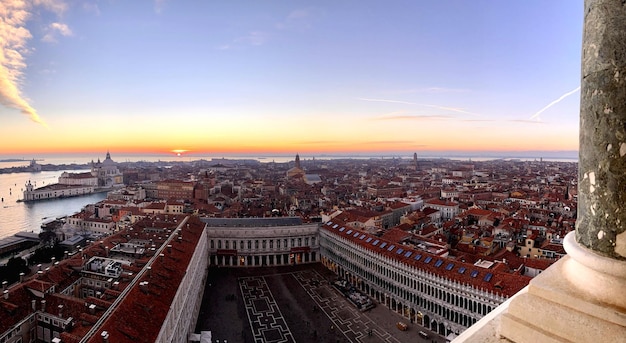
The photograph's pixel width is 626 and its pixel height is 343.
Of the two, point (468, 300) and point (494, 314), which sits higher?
point (494, 314)

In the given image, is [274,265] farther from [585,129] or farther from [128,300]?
[585,129]

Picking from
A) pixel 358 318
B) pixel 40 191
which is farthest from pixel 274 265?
pixel 40 191

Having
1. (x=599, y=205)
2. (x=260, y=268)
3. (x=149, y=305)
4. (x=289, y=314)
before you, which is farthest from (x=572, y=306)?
(x=260, y=268)

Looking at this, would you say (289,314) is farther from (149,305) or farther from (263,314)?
(149,305)

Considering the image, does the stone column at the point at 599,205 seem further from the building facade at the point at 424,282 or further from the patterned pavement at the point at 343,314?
the patterned pavement at the point at 343,314

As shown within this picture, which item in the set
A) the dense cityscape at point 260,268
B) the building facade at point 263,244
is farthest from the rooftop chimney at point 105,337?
the building facade at point 263,244

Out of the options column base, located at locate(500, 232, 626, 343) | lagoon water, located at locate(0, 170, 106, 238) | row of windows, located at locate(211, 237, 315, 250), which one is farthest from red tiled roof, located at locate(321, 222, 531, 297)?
lagoon water, located at locate(0, 170, 106, 238)
